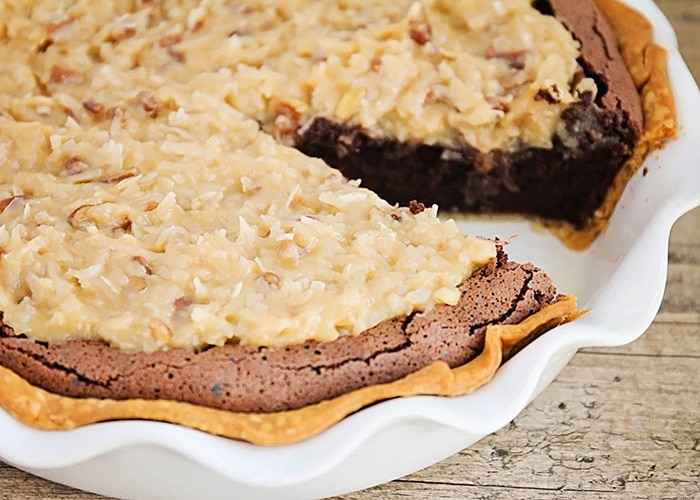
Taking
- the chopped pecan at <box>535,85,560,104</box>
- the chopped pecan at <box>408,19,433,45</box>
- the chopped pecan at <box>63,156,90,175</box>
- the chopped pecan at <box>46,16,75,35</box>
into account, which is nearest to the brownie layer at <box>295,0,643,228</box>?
the chopped pecan at <box>535,85,560,104</box>

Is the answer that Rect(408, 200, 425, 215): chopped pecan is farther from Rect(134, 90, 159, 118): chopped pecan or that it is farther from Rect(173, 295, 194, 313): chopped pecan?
Rect(134, 90, 159, 118): chopped pecan

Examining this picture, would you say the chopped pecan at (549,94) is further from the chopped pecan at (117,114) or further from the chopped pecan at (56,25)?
the chopped pecan at (56,25)

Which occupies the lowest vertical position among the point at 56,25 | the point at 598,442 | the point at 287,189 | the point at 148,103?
the point at 598,442

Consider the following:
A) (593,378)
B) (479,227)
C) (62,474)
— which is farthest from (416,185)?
Result: (62,474)

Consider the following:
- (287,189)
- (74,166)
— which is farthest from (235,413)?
(74,166)

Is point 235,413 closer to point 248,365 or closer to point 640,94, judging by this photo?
point 248,365
